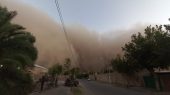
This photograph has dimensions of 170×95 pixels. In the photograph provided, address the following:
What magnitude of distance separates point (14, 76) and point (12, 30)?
2867 mm

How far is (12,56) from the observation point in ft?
47.6

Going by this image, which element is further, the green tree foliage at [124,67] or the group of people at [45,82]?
the green tree foliage at [124,67]

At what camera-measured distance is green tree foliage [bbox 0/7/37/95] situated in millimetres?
14031

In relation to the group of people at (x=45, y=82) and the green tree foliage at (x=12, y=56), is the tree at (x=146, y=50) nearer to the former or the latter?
the group of people at (x=45, y=82)

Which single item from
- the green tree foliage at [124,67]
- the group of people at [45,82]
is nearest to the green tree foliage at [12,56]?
the group of people at [45,82]

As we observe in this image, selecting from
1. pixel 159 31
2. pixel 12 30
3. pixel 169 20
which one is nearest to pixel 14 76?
pixel 12 30

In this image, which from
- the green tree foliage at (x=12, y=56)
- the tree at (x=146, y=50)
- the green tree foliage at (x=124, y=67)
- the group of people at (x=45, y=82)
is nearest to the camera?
the green tree foliage at (x=12, y=56)

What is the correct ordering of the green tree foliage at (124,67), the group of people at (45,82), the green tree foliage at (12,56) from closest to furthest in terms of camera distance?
the green tree foliage at (12,56) < the group of people at (45,82) < the green tree foliage at (124,67)

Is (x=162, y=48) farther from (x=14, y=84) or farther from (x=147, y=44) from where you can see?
(x=14, y=84)

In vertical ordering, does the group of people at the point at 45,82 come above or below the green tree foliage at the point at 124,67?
below

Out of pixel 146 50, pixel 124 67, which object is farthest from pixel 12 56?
pixel 124 67

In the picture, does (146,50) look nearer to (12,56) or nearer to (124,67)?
(124,67)

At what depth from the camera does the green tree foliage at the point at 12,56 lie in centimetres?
1403

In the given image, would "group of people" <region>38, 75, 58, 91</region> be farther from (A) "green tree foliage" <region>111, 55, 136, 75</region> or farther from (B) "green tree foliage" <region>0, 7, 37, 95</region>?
(A) "green tree foliage" <region>111, 55, 136, 75</region>
